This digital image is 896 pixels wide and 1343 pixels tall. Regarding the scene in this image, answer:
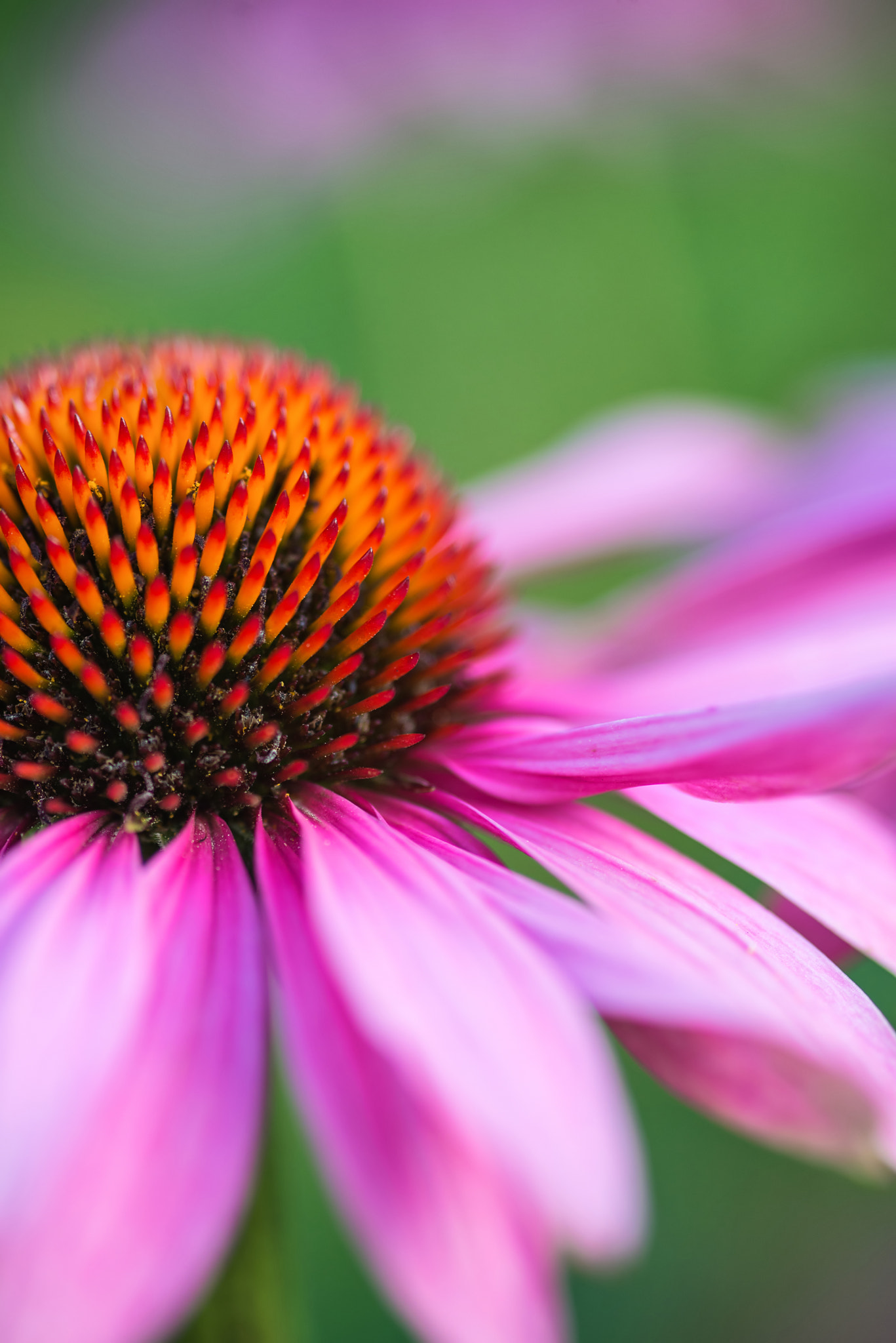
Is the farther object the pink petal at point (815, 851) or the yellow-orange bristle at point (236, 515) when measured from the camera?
the yellow-orange bristle at point (236, 515)

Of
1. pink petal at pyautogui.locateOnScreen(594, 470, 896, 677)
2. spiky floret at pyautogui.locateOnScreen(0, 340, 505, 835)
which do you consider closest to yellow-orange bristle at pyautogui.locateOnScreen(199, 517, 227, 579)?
spiky floret at pyautogui.locateOnScreen(0, 340, 505, 835)

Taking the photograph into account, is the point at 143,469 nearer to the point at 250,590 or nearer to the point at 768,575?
the point at 250,590

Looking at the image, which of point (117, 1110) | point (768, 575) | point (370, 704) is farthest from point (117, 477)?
point (768, 575)

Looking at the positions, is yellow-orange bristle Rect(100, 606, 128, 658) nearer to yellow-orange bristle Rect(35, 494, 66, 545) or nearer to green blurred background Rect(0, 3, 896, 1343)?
yellow-orange bristle Rect(35, 494, 66, 545)

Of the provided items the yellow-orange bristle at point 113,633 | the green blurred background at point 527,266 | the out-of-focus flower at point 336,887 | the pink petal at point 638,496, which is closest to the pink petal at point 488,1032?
the out-of-focus flower at point 336,887

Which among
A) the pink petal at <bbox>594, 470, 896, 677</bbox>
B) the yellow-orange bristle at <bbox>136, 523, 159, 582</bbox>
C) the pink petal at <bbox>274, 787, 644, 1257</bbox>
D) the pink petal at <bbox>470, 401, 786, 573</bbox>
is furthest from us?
the pink petal at <bbox>470, 401, 786, 573</bbox>

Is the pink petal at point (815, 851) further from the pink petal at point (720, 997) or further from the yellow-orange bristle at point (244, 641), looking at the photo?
the yellow-orange bristle at point (244, 641)
